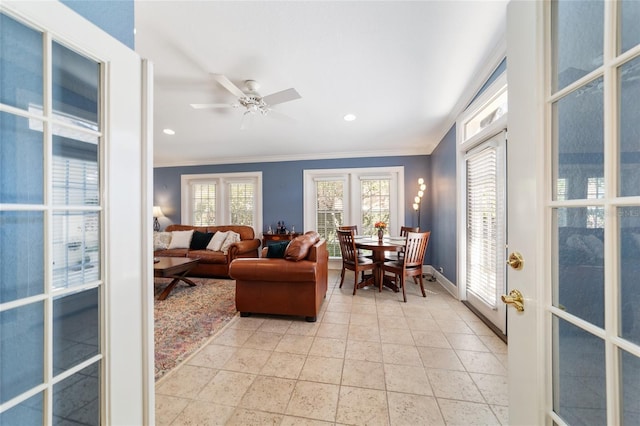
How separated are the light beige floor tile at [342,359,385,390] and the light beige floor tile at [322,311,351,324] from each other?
692 millimetres

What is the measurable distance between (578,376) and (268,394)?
1621mm

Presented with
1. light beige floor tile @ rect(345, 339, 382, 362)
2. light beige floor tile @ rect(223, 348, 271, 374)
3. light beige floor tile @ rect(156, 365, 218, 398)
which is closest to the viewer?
light beige floor tile @ rect(156, 365, 218, 398)

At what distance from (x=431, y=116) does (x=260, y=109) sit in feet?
7.72

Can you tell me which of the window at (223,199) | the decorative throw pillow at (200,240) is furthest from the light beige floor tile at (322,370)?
the window at (223,199)

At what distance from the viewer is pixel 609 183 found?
58 centimetres

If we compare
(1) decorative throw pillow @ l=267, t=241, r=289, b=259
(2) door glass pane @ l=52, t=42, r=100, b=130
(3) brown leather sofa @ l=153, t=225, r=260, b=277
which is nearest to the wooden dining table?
(1) decorative throw pillow @ l=267, t=241, r=289, b=259

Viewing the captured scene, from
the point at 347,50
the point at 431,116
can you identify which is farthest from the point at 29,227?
the point at 431,116

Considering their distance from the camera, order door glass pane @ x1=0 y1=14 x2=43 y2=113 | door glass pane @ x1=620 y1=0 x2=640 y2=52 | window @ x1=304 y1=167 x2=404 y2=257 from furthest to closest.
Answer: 1. window @ x1=304 y1=167 x2=404 y2=257
2. door glass pane @ x1=0 y1=14 x2=43 y2=113
3. door glass pane @ x1=620 y1=0 x2=640 y2=52

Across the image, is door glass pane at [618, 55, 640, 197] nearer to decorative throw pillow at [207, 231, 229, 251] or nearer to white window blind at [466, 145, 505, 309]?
white window blind at [466, 145, 505, 309]

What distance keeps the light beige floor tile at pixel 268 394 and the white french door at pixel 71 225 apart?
2.34 feet

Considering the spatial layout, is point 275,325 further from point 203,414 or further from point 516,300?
point 516,300

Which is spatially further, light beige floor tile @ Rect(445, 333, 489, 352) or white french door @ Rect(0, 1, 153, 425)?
light beige floor tile @ Rect(445, 333, 489, 352)

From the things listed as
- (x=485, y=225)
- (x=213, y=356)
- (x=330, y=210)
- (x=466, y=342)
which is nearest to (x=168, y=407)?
(x=213, y=356)

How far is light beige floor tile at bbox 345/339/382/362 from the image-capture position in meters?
2.01
